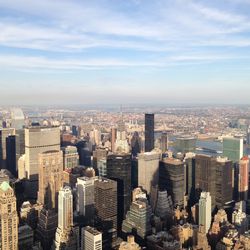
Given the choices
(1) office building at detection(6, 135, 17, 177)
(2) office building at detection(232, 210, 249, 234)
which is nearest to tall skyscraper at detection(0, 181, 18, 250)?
(2) office building at detection(232, 210, 249, 234)

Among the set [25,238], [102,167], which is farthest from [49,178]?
[25,238]

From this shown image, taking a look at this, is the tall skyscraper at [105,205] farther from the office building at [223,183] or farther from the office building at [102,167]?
the office building at [223,183]

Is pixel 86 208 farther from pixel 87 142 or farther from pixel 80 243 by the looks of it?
pixel 87 142

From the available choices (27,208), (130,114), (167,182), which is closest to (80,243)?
(27,208)

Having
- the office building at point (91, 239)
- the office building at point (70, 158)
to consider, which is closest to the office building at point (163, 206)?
the office building at point (91, 239)

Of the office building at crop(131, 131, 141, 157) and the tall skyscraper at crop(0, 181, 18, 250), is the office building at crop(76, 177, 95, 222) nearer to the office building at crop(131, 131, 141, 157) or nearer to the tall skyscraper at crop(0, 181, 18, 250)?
the tall skyscraper at crop(0, 181, 18, 250)

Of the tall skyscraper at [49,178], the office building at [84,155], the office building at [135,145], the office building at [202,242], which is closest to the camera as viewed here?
the office building at [202,242]
